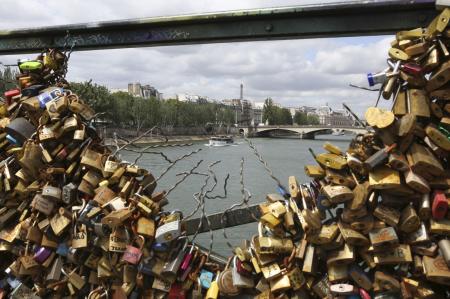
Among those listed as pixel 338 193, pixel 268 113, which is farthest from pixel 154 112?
pixel 338 193

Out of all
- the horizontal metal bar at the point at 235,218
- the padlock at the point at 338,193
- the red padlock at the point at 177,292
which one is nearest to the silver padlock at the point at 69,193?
the horizontal metal bar at the point at 235,218

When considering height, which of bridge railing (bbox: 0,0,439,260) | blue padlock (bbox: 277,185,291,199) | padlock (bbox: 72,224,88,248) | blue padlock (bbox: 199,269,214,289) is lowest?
blue padlock (bbox: 199,269,214,289)

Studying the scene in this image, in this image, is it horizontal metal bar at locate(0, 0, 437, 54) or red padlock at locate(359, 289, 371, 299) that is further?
horizontal metal bar at locate(0, 0, 437, 54)

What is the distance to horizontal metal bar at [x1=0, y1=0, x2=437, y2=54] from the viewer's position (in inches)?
69.0

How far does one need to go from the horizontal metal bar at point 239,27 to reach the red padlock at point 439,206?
66cm

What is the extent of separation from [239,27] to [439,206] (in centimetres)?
115

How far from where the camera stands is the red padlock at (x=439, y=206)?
57.2 inches

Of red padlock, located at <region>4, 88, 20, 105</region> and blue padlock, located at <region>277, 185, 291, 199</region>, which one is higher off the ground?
red padlock, located at <region>4, 88, 20, 105</region>

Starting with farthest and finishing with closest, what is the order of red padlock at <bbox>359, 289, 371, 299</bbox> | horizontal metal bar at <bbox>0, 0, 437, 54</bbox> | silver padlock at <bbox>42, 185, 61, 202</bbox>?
1. silver padlock at <bbox>42, 185, 61, 202</bbox>
2. horizontal metal bar at <bbox>0, 0, 437, 54</bbox>
3. red padlock at <bbox>359, 289, 371, 299</bbox>

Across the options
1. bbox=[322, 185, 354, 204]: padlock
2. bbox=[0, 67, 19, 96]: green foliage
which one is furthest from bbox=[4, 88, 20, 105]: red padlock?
bbox=[322, 185, 354, 204]: padlock

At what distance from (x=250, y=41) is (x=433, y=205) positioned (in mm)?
1115

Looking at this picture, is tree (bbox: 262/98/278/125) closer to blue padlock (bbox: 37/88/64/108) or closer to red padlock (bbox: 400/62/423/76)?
blue padlock (bbox: 37/88/64/108)

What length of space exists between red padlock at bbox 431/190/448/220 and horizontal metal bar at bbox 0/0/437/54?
657 mm

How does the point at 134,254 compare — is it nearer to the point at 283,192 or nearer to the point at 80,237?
the point at 80,237
